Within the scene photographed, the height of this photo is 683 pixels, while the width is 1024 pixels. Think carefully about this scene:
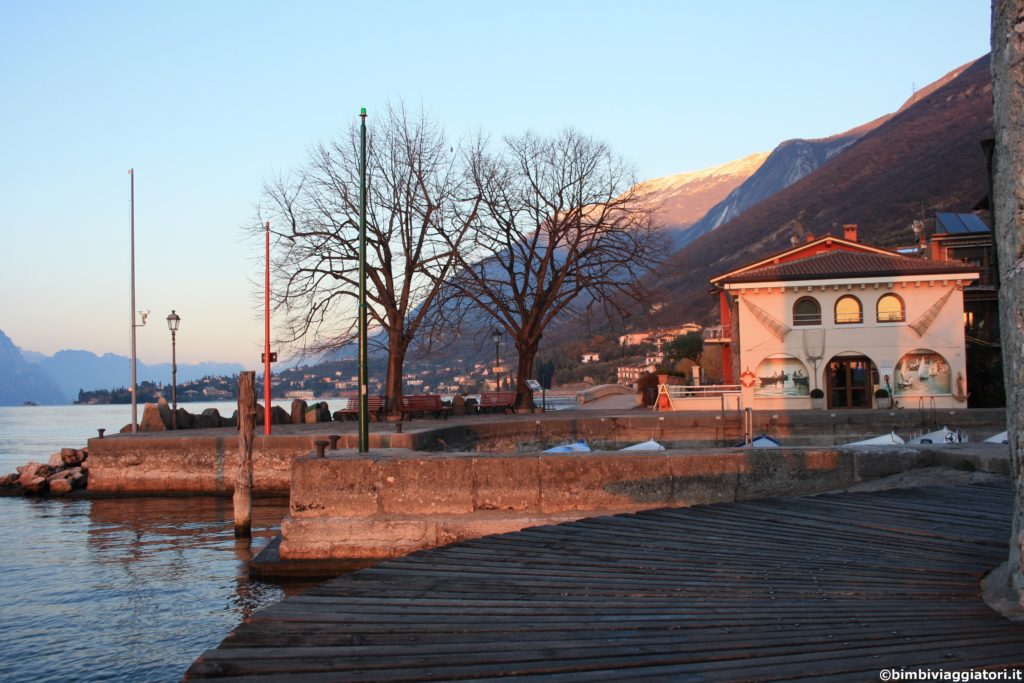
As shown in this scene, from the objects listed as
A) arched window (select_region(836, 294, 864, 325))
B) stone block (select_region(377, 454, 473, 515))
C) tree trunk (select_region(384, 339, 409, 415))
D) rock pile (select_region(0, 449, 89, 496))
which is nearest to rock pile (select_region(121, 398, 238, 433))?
rock pile (select_region(0, 449, 89, 496))

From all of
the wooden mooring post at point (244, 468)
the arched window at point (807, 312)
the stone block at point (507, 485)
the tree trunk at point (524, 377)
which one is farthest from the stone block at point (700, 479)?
the arched window at point (807, 312)

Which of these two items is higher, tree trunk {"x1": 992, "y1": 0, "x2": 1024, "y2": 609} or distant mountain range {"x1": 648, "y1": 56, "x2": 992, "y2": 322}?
distant mountain range {"x1": 648, "y1": 56, "x2": 992, "y2": 322}

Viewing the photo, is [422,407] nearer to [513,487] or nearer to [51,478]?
[51,478]

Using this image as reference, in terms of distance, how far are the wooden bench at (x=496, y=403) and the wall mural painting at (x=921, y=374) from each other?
1827cm

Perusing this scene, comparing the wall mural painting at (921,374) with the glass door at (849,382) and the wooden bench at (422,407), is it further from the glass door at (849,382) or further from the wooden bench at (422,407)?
the wooden bench at (422,407)

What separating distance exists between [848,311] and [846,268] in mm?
2227

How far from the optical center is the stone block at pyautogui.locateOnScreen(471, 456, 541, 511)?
12.2m

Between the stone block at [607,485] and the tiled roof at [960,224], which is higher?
the tiled roof at [960,224]

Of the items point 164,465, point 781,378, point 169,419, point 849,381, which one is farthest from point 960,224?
point 164,465

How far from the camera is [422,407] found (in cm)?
4031

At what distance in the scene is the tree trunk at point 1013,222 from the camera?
5773 millimetres

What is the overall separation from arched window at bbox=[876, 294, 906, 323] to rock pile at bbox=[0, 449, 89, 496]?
3480 centimetres

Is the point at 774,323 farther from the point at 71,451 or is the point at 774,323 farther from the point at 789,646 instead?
the point at 789,646

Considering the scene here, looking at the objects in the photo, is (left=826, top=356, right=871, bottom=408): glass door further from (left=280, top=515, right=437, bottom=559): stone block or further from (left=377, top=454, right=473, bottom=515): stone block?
(left=280, top=515, right=437, bottom=559): stone block
